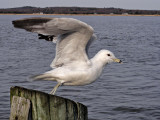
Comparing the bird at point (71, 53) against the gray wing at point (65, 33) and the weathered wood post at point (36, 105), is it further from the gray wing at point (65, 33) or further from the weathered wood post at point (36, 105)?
the weathered wood post at point (36, 105)

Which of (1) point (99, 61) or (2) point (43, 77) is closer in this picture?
(2) point (43, 77)

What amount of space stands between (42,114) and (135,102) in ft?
22.3

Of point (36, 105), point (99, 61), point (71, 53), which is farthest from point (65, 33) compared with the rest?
point (36, 105)

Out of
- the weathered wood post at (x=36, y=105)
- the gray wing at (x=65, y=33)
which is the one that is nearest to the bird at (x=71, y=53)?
the gray wing at (x=65, y=33)

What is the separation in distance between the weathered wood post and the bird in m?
1.29

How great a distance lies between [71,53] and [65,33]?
0.40 metres

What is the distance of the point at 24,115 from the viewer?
454 centimetres

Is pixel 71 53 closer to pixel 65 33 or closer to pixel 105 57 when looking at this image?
pixel 65 33

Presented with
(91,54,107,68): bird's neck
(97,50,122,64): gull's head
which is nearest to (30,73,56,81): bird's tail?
(91,54,107,68): bird's neck

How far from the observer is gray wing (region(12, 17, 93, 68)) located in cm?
569

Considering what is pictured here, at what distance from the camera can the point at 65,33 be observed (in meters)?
6.22

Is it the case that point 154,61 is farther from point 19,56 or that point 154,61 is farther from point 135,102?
point 135,102

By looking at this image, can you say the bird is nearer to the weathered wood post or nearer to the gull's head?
the gull's head

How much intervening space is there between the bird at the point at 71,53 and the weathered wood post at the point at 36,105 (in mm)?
1288
